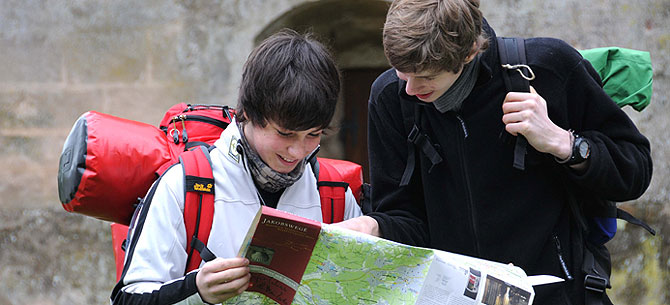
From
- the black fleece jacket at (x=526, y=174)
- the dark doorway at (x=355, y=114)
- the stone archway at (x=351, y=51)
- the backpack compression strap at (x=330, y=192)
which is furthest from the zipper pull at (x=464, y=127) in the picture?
the dark doorway at (x=355, y=114)

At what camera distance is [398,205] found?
2.18 m

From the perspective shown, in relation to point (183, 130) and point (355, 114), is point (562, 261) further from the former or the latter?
point (355, 114)

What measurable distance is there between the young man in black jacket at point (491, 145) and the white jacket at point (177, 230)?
303 millimetres

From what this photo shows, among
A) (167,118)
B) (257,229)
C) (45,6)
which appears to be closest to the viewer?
(257,229)

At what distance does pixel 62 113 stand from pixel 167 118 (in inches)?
91.1

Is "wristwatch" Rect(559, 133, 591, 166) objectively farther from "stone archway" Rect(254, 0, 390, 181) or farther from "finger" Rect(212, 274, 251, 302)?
"stone archway" Rect(254, 0, 390, 181)

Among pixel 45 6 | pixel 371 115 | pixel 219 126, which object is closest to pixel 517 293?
pixel 371 115

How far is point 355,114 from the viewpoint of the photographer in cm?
507

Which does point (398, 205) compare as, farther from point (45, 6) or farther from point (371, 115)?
point (45, 6)

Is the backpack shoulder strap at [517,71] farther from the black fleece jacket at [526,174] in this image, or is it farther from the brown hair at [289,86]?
the brown hair at [289,86]

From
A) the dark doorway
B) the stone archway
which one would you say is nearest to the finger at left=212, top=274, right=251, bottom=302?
the stone archway

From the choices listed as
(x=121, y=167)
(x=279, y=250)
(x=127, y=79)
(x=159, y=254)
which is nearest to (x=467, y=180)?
(x=279, y=250)

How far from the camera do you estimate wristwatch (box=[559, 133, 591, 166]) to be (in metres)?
1.84

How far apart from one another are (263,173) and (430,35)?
21.7 inches
